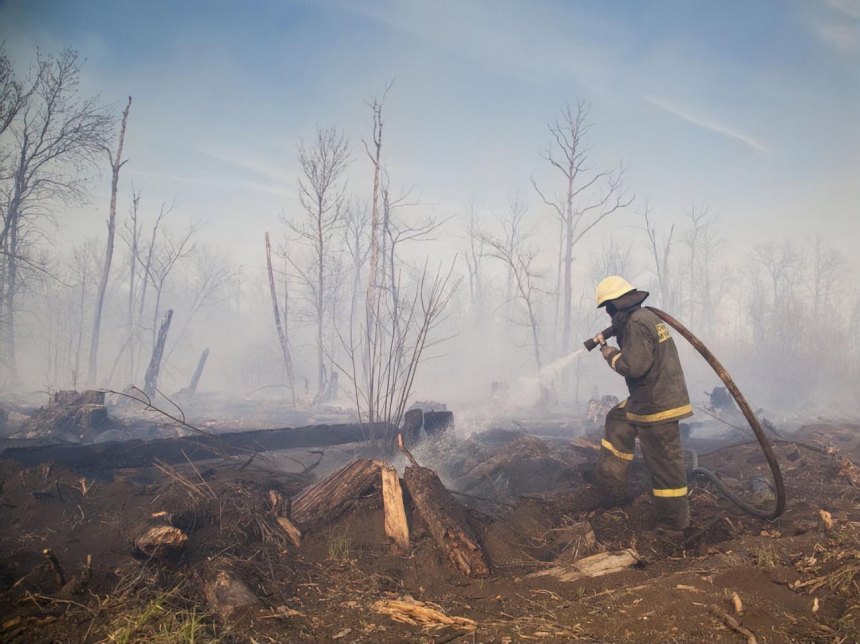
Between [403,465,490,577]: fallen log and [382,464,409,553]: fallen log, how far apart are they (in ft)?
0.47

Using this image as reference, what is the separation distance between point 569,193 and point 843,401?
663 inches

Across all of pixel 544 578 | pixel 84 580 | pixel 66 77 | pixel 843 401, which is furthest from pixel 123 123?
pixel 843 401

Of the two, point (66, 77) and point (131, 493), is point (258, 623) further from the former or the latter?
point (66, 77)

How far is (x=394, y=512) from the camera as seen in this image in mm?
4723

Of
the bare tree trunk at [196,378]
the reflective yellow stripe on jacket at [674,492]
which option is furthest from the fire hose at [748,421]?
the bare tree trunk at [196,378]

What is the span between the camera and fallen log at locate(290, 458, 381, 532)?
16.1 feet

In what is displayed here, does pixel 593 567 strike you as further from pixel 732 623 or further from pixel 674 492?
pixel 674 492

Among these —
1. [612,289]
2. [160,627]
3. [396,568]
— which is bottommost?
[396,568]

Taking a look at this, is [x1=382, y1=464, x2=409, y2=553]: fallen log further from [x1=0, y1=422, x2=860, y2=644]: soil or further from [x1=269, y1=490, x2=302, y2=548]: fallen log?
[x1=269, y1=490, x2=302, y2=548]: fallen log

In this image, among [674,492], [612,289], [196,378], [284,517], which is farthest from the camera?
[196,378]

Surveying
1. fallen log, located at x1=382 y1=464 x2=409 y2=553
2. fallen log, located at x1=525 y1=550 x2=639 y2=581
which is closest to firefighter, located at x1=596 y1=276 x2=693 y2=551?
fallen log, located at x1=525 y1=550 x2=639 y2=581

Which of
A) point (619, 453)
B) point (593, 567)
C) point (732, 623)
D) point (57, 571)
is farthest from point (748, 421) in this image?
point (57, 571)

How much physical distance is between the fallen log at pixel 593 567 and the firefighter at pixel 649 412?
810mm

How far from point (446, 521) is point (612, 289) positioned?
9.59 ft
